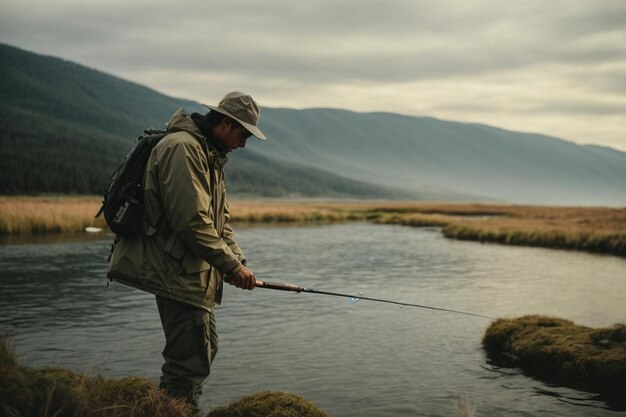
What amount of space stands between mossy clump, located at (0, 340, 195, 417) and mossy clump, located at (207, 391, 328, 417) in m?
0.61

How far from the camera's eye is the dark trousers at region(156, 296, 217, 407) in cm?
523

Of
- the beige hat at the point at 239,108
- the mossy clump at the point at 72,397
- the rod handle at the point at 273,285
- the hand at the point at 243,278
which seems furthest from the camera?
the rod handle at the point at 273,285

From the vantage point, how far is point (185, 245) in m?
5.16

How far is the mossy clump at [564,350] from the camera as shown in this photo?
8461mm

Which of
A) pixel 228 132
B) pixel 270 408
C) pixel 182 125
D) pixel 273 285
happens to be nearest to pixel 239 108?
pixel 228 132

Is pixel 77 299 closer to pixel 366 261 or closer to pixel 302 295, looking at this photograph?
pixel 302 295

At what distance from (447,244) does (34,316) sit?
2384 centimetres

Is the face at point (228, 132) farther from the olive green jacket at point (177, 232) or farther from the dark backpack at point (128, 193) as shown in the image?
the dark backpack at point (128, 193)

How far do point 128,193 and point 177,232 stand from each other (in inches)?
19.5

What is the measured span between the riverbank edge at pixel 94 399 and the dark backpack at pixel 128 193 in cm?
114

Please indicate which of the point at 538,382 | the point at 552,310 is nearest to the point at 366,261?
the point at 552,310

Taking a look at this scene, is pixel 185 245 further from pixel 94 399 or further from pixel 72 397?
pixel 72 397

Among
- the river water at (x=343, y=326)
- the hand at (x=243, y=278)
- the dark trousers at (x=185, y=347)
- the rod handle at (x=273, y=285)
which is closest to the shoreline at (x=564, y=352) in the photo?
the river water at (x=343, y=326)

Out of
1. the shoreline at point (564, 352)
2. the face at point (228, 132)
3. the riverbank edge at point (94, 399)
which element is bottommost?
the shoreline at point (564, 352)
